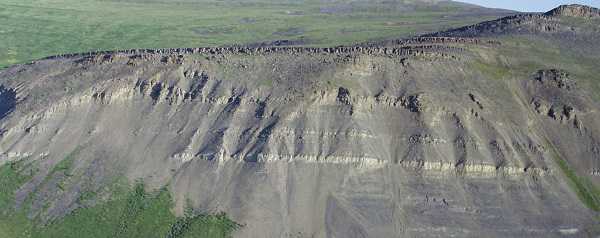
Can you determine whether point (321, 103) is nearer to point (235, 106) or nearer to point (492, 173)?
point (235, 106)

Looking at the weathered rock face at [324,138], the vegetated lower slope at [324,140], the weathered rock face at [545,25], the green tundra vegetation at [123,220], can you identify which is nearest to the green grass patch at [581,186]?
the vegetated lower slope at [324,140]

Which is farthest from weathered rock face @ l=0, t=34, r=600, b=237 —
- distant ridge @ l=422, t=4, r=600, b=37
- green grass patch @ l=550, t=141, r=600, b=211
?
distant ridge @ l=422, t=4, r=600, b=37

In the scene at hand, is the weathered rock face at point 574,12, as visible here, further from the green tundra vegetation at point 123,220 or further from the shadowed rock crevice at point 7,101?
the shadowed rock crevice at point 7,101

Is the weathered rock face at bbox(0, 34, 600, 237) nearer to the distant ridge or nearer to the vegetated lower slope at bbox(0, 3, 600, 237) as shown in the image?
the vegetated lower slope at bbox(0, 3, 600, 237)

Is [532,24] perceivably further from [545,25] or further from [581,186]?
[581,186]

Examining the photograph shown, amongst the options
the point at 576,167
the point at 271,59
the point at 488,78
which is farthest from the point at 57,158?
the point at 576,167

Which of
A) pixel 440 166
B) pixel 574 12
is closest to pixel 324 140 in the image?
pixel 440 166
